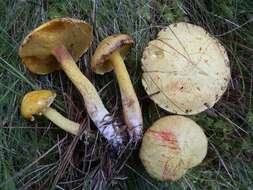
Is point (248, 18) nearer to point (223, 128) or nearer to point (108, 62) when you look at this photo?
point (223, 128)

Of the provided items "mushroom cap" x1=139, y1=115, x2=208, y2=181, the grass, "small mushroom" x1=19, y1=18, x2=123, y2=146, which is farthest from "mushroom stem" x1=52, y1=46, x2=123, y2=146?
"mushroom cap" x1=139, y1=115, x2=208, y2=181

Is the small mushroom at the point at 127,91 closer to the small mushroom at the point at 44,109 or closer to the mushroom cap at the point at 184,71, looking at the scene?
the mushroom cap at the point at 184,71

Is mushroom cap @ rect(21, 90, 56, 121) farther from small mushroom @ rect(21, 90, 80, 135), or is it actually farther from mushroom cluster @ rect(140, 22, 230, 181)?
mushroom cluster @ rect(140, 22, 230, 181)

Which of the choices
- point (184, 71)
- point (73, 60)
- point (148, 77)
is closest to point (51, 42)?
point (73, 60)

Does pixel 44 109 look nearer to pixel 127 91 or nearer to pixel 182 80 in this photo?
pixel 127 91

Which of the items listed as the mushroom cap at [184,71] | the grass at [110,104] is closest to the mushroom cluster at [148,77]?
the mushroom cap at [184,71]
